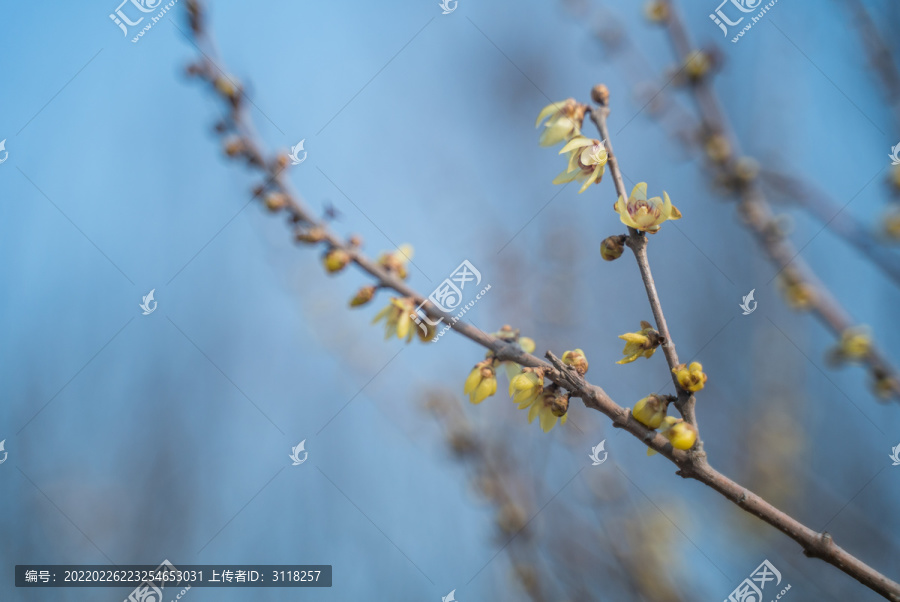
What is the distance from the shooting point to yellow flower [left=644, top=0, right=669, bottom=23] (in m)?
2.63

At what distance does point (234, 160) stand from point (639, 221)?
60.5 inches

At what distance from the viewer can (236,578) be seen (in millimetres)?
3820

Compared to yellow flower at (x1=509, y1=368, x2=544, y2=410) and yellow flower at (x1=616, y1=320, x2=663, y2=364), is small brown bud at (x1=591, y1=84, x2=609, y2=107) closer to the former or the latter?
yellow flower at (x1=616, y1=320, x2=663, y2=364)

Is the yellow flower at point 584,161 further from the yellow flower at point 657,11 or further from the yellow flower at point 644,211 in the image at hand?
the yellow flower at point 657,11

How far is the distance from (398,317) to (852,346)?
185 cm

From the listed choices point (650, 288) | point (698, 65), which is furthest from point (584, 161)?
→ point (698, 65)

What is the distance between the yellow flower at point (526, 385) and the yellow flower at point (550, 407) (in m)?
0.04

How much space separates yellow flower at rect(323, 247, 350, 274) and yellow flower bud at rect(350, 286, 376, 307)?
0.35ft

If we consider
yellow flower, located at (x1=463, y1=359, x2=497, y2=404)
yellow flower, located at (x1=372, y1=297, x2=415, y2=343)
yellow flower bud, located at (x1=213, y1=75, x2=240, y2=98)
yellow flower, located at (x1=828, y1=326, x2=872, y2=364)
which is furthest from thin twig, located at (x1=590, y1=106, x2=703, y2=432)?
yellow flower bud, located at (x1=213, y1=75, x2=240, y2=98)

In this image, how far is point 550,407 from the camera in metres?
1.62

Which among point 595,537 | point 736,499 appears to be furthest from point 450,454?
point 736,499

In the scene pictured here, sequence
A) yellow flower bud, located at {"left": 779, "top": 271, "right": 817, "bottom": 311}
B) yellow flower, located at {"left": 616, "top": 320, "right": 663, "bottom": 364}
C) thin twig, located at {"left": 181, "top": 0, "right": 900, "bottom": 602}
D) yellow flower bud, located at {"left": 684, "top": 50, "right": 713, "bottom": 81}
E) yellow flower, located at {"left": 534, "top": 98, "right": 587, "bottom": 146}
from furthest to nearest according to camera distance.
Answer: yellow flower bud, located at {"left": 684, "top": 50, "right": 713, "bottom": 81} → yellow flower bud, located at {"left": 779, "top": 271, "right": 817, "bottom": 311} → yellow flower, located at {"left": 534, "top": 98, "right": 587, "bottom": 146} → yellow flower, located at {"left": 616, "top": 320, "right": 663, "bottom": 364} → thin twig, located at {"left": 181, "top": 0, "right": 900, "bottom": 602}

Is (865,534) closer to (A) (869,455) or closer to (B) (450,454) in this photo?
(A) (869,455)

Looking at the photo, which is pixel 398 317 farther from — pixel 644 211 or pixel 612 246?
pixel 644 211
